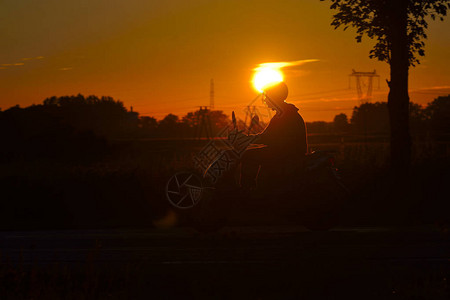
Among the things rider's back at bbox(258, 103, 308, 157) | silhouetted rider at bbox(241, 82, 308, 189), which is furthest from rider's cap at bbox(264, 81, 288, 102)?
rider's back at bbox(258, 103, 308, 157)

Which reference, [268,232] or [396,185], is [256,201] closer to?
[268,232]

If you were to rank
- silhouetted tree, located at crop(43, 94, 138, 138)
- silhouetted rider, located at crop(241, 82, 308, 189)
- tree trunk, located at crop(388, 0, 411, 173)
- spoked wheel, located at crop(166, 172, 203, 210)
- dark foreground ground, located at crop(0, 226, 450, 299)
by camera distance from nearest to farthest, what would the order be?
dark foreground ground, located at crop(0, 226, 450, 299) → silhouetted rider, located at crop(241, 82, 308, 189) → spoked wheel, located at crop(166, 172, 203, 210) → tree trunk, located at crop(388, 0, 411, 173) → silhouetted tree, located at crop(43, 94, 138, 138)

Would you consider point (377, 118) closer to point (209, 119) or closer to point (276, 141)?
point (209, 119)

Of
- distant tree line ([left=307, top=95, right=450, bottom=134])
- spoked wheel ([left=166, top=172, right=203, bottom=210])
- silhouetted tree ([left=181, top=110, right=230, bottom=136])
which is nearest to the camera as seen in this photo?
spoked wheel ([left=166, top=172, right=203, bottom=210])

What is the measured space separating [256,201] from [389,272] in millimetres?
3044

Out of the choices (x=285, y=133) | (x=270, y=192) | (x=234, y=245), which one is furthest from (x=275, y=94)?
(x=234, y=245)

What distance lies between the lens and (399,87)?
17.8 meters

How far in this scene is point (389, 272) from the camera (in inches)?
246

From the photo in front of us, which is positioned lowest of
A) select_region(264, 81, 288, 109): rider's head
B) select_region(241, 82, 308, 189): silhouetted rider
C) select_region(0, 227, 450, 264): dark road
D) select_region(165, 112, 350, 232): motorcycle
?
select_region(0, 227, 450, 264): dark road

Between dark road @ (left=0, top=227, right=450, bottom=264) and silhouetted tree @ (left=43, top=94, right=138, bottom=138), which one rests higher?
silhouetted tree @ (left=43, top=94, right=138, bottom=138)

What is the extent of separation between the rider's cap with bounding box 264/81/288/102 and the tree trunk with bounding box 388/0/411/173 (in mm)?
9215

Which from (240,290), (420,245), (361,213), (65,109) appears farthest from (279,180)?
(65,109)

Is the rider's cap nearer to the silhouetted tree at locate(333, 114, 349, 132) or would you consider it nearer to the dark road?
the dark road

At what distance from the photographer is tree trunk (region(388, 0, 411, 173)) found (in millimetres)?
17688
